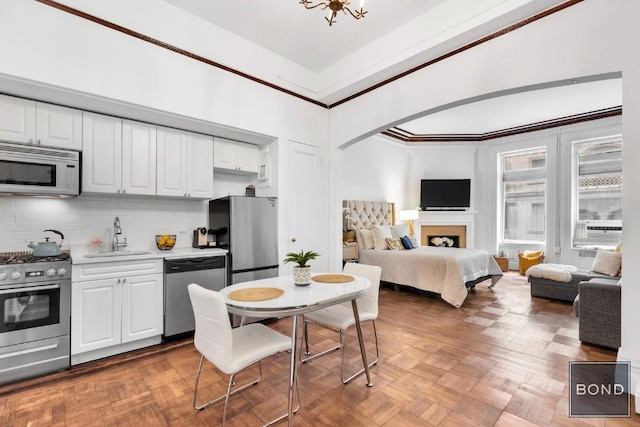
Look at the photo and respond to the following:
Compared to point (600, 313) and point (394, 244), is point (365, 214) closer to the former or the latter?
point (394, 244)

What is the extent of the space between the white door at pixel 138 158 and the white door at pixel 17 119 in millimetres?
682

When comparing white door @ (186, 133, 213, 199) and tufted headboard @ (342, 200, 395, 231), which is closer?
white door @ (186, 133, 213, 199)

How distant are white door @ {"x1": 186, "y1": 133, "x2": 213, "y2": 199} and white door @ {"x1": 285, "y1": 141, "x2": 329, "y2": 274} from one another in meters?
1.01

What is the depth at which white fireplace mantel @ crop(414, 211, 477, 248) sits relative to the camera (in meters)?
7.32

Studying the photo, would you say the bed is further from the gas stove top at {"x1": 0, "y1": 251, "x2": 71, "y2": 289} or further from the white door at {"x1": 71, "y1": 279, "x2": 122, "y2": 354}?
the gas stove top at {"x1": 0, "y1": 251, "x2": 71, "y2": 289}

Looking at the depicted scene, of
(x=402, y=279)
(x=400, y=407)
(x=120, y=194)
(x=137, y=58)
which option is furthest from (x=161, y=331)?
(x=402, y=279)

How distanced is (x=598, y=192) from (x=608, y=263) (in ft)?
9.89

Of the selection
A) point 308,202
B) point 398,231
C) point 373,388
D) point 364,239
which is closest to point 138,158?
point 308,202

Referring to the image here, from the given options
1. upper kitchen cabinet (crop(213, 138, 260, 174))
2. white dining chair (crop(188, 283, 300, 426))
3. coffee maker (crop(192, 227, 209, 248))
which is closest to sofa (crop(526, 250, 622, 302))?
white dining chair (crop(188, 283, 300, 426))

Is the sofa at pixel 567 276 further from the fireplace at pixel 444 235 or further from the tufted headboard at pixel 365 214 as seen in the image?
the tufted headboard at pixel 365 214

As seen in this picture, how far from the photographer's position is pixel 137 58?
2.88 metres

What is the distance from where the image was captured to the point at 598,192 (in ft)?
20.1

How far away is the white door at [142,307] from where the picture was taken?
2869 millimetres

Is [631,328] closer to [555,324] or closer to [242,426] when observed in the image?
[555,324]
